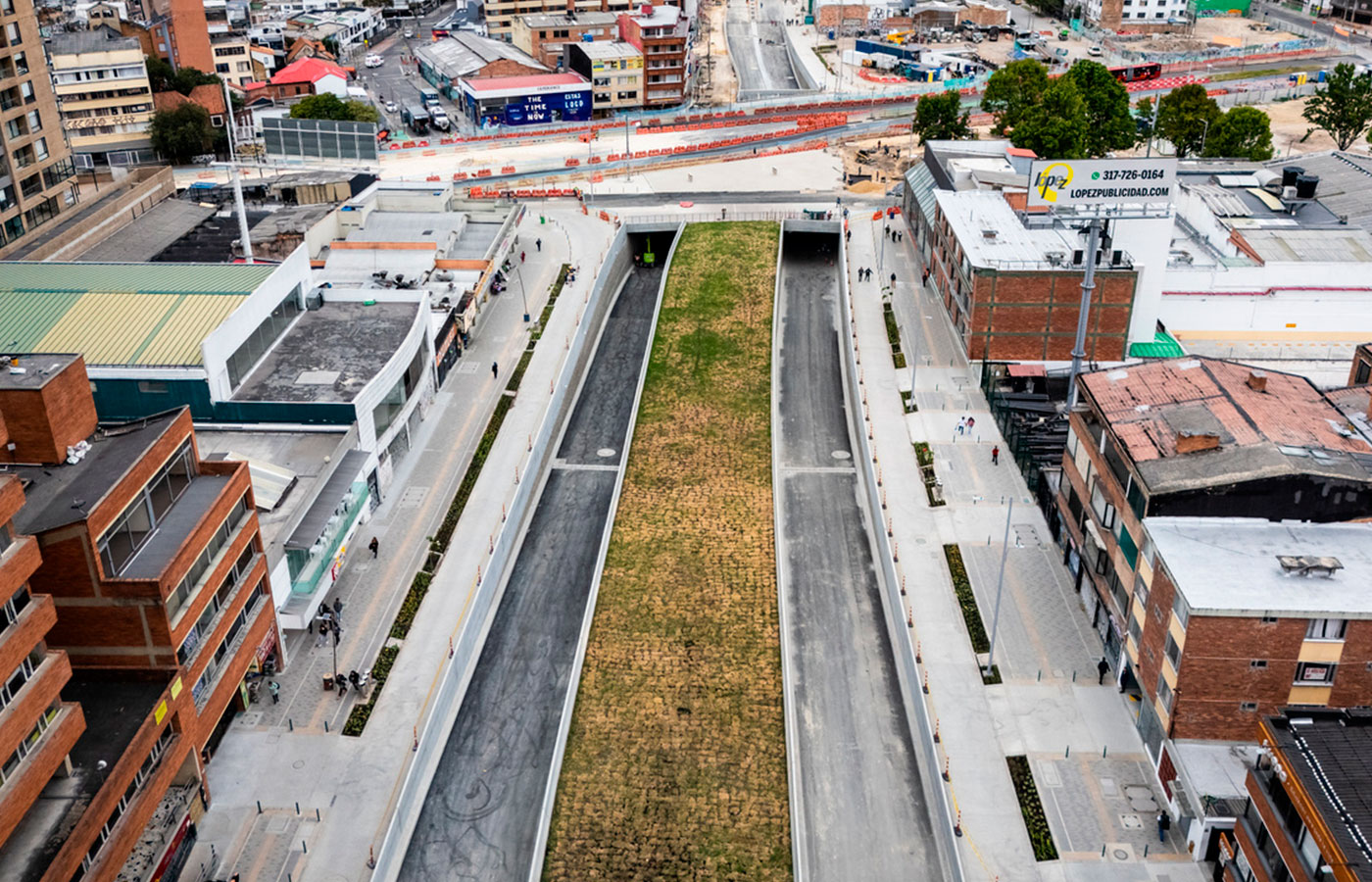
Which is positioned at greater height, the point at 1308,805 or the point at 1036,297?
the point at 1036,297

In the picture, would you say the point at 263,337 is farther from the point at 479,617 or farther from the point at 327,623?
the point at 479,617

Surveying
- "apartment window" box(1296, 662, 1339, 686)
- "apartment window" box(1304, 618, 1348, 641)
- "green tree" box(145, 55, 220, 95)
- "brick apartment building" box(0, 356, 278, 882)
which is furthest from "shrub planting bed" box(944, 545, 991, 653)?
"green tree" box(145, 55, 220, 95)

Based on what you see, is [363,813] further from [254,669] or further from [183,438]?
[183,438]

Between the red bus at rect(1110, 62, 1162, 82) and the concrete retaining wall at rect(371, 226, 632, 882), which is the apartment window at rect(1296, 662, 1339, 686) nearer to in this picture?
the concrete retaining wall at rect(371, 226, 632, 882)

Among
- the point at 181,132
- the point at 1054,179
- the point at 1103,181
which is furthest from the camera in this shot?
the point at 181,132

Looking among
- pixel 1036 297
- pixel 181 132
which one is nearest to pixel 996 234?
pixel 1036 297

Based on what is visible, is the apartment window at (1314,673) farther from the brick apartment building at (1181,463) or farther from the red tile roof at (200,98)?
the red tile roof at (200,98)

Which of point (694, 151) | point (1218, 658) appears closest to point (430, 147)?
point (694, 151)

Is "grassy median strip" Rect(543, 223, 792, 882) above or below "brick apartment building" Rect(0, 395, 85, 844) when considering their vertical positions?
below
